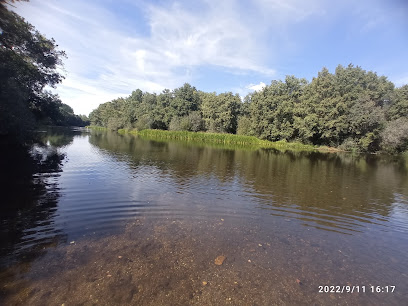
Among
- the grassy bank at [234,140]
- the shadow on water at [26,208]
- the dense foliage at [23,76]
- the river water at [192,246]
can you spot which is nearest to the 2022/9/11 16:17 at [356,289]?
the river water at [192,246]

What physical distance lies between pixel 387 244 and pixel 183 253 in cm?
771

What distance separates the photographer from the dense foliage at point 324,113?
5491 cm

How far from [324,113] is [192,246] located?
63777 millimetres

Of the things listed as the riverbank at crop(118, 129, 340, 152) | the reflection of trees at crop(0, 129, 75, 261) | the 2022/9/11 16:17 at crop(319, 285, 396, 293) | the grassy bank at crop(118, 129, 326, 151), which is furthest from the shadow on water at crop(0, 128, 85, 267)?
the grassy bank at crop(118, 129, 326, 151)

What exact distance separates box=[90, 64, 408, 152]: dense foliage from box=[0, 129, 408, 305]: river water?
51.0 m

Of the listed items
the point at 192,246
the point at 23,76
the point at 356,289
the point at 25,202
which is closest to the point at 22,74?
the point at 23,76

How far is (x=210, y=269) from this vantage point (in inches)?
238

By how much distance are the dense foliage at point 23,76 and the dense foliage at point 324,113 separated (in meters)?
50.2

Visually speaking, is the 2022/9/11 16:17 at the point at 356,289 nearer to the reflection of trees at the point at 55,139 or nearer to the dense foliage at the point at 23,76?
the dense foliage at the point at 23,76

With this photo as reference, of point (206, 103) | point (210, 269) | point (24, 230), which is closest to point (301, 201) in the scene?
point (210, 269)

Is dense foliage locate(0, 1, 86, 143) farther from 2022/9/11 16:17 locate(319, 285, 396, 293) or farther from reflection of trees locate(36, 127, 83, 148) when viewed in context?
2022/9/11 16:17 locate(319, 285, 396, 293)

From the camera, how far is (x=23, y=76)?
991 inches

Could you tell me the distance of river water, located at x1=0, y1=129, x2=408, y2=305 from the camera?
515 cm

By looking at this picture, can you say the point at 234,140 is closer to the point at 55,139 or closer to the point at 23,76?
the point at 55,139
